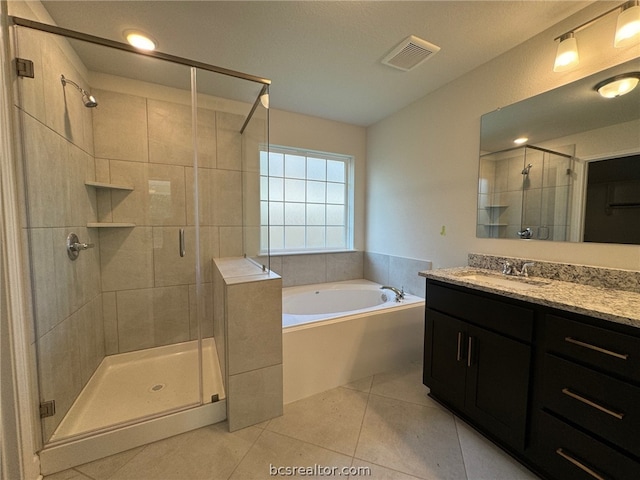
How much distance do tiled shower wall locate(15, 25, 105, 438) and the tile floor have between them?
0.59 m

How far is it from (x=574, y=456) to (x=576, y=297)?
64 cm

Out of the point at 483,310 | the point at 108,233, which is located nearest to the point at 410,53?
the point at 483,310

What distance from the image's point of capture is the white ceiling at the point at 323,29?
1429mm

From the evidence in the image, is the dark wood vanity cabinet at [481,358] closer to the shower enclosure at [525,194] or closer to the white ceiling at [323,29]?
the shower enclosure at [525,194]

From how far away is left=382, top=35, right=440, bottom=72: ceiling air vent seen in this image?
1669mm

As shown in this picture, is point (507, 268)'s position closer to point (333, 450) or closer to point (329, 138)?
point (333, 450)

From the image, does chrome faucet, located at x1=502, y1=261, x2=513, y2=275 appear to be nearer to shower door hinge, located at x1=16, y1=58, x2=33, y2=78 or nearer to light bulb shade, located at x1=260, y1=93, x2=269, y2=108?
light bulb shade, located at x1=260, y1=93, x2=269, y2=108

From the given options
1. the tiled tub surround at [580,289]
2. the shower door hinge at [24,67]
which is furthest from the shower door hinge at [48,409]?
the tiled tub surround at [580,289]

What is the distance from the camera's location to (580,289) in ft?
4.41

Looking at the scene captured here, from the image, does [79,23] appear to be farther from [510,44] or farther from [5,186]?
[510,44]

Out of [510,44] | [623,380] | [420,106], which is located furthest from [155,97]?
[623,380]

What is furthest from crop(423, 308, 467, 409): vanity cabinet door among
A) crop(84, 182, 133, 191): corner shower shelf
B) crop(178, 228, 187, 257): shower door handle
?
crop(84, 182, 133, 191): corner shower shelf

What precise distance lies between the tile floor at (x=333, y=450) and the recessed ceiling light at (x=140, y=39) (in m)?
2.40

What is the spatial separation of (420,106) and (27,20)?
266 centimetres
